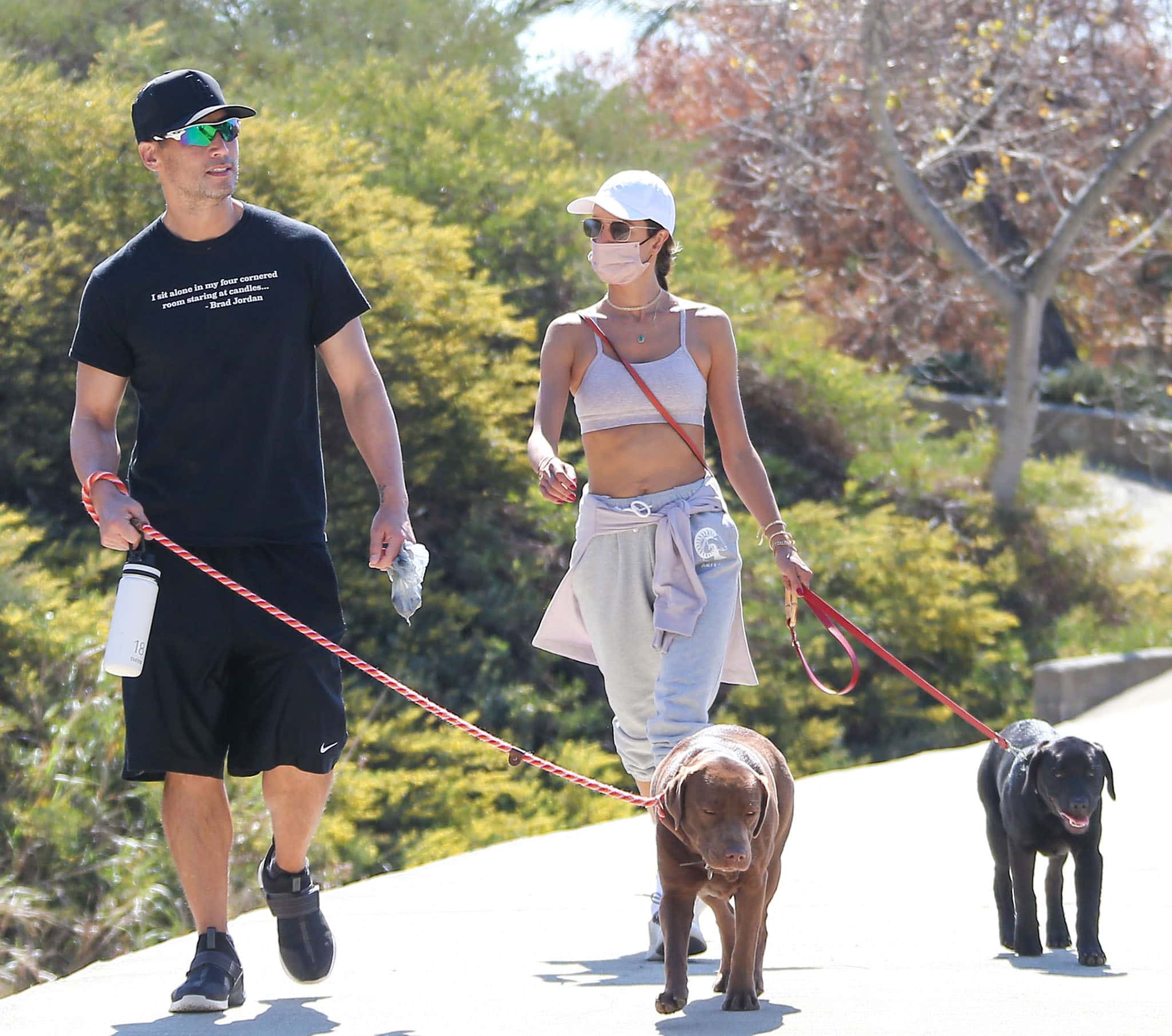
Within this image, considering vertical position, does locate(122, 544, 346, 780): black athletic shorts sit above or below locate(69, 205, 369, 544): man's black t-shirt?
below

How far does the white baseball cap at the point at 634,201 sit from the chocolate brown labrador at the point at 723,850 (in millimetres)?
1513

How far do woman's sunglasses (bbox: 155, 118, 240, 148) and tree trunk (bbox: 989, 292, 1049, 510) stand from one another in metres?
10.7

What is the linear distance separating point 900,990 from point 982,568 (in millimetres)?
9471

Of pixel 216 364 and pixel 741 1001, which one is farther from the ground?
pixel 216 364

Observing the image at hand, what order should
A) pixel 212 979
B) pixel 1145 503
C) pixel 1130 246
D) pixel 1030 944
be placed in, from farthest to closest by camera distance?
pixel 1145 503 → pixel 1130 246 → pixel 1030 944 → pixel 212 979

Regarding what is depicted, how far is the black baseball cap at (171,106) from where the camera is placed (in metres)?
3.83

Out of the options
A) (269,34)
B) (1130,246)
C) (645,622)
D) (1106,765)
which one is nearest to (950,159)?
(1130,246)

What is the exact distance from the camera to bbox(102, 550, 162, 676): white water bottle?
3.69 meters

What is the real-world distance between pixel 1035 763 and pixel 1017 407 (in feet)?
33.1

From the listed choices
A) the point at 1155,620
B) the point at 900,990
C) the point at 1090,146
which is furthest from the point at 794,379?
the point at 900,990

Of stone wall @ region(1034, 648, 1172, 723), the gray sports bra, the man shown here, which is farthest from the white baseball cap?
stone wall @ region(1034, 648, 1172, 723)

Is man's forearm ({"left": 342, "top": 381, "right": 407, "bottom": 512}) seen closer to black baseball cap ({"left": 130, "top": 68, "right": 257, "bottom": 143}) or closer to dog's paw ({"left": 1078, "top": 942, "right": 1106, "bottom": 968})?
black baseball cap ({"left": 130, "top": 68, "right": 257, "bottom": 143})

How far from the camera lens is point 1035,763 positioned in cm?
412

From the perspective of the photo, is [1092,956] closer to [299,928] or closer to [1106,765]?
[1106,765]
